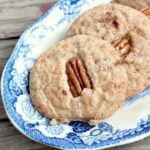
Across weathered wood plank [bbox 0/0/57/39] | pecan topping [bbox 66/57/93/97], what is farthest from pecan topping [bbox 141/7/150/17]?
weathered wood plank [bbox 0/0/57/39]

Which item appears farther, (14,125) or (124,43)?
(124,43)

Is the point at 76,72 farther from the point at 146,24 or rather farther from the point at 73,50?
the point at 146,24

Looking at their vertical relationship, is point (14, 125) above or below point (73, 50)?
below

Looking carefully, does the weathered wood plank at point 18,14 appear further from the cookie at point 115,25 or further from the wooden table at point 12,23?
the cookie at point 115,25

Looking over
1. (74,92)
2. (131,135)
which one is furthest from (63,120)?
(131,135)

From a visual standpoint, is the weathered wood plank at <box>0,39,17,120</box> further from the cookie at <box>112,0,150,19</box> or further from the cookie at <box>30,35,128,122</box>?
the cookie at <box>112,0,150,19</box>

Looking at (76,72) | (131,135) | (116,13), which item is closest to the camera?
(131,135)

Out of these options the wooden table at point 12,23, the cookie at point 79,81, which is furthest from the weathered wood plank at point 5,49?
the cookie at point 79,81
